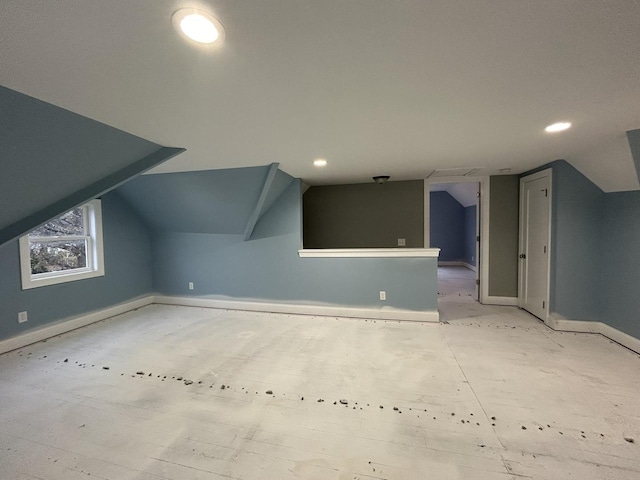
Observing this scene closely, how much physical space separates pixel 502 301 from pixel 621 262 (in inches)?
61.8

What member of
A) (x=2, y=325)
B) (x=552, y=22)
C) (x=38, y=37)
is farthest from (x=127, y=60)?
(x=2, y=325)

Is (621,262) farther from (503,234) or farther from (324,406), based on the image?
(324,406)

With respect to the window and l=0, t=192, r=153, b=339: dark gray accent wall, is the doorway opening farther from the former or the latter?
the window

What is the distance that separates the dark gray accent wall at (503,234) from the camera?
4039mm

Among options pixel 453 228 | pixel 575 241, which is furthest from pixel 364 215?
pixel 453 228

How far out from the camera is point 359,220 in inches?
189

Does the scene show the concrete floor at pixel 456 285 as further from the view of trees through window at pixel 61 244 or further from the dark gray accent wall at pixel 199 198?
the view of trees through window at pixel 61 244

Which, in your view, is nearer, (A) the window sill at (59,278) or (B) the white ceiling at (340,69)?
A: (B) the white ceiling at (340,69)

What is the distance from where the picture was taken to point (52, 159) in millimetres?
1917

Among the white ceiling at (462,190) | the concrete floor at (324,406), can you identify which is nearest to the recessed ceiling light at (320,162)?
the concrete floor at (324,406)

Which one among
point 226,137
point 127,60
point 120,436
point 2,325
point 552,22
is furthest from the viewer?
point 2,325

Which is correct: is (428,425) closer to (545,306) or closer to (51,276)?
(545,306)

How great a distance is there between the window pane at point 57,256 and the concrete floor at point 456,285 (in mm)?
5519

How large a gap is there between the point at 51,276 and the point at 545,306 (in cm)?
620
